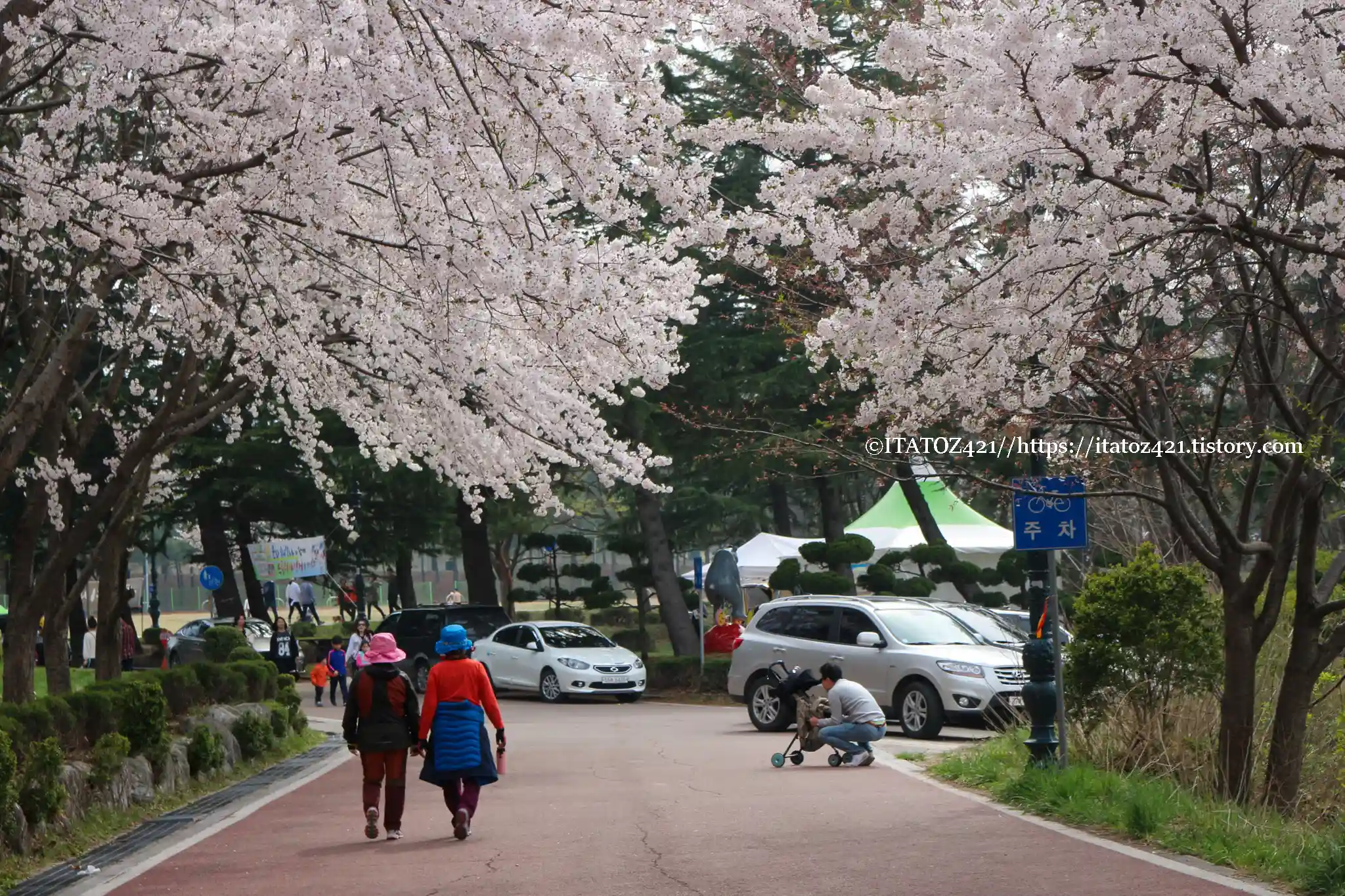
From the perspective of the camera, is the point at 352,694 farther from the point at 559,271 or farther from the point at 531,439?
the point at 531,439

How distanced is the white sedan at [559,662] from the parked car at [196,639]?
1124 cm

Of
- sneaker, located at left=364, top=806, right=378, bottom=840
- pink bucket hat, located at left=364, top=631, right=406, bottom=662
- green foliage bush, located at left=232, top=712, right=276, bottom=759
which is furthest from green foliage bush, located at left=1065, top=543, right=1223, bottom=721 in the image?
green foliage bush, located at left=232, top=712, right=276, bottom=759

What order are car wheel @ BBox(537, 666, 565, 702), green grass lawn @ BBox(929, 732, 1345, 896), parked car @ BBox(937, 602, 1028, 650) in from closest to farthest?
green grass lawn @ BBox(929, 732, 1345, 896)
parked car @ BBox(937, 602, 1028, 650)
car wheel @ BBox(537, 666, 565, 702)

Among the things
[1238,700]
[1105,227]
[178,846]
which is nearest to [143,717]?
[178,846]

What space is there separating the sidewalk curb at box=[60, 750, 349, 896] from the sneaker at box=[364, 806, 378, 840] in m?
1.23

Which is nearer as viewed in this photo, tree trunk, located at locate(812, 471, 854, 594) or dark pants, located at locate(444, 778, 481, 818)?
dark pants, located at locate(444, 778, 481, 818)

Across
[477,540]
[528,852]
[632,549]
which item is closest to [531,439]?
[528,852]

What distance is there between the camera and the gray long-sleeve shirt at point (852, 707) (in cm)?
1622

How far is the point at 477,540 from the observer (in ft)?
133

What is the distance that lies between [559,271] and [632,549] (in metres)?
27.0

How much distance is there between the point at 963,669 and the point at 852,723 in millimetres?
3666

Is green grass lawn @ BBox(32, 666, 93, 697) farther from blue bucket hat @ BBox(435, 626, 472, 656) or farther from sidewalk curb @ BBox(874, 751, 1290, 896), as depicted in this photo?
sidewalk curb @ BBox(874, 751, 1290, 896)

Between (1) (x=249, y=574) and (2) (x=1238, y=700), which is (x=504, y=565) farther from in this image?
(2) (x=1238, y=700)

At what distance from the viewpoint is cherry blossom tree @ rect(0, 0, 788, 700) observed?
9.01m
